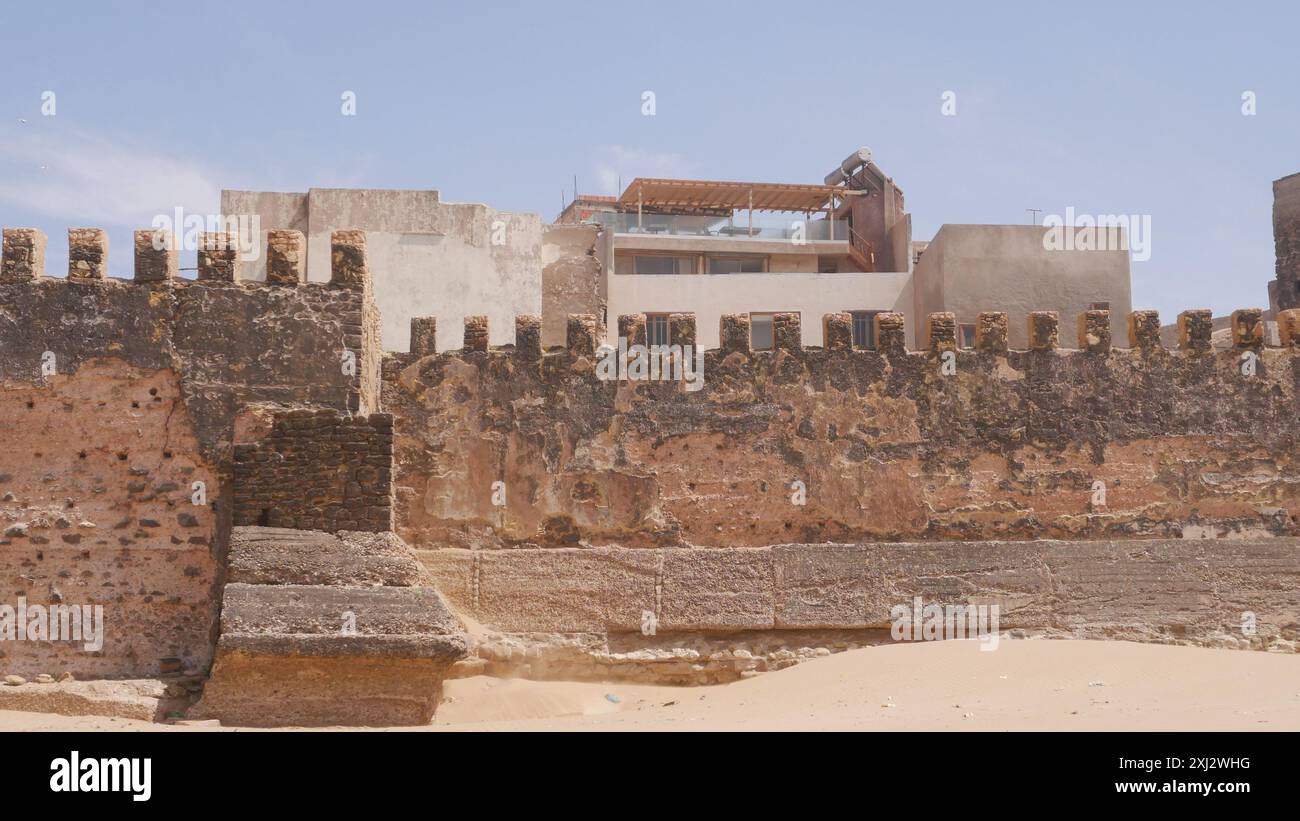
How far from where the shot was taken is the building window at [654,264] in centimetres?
2598

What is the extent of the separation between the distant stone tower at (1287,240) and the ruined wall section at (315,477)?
24114mm

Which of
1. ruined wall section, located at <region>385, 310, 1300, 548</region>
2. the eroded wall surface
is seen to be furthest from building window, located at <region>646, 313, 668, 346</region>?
the eroded wall surface

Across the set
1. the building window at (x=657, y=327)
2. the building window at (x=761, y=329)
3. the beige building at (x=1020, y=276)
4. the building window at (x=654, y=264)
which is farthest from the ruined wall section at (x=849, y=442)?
the building window at (x=654, y=264)

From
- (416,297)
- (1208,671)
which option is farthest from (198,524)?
(416,297)

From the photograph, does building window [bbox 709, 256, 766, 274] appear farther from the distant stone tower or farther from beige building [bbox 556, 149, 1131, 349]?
the distant stone tower

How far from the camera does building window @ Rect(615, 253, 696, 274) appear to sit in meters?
26.0

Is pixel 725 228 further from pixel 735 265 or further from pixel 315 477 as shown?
pixel 315 477

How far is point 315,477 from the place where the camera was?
1034 centimetres

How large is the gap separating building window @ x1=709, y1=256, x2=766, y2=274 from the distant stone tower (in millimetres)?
11237

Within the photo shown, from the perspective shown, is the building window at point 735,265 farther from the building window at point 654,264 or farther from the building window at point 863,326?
the building window at point 863,326

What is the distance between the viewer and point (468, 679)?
11.0 meters

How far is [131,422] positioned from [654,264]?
53.5ft

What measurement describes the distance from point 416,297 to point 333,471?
9680 mm
